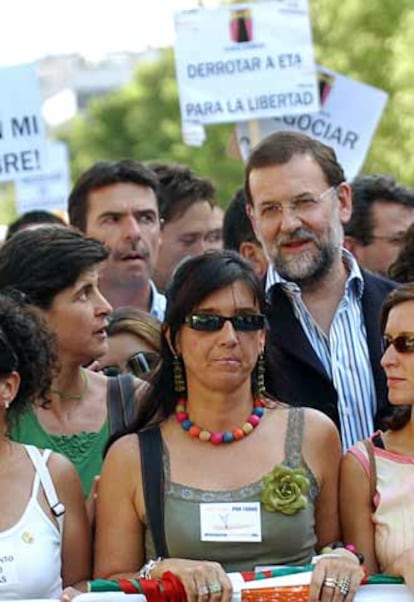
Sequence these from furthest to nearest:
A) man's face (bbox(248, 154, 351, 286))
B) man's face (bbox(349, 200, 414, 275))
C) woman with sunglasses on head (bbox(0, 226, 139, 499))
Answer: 1. man's face (bbox(349, 200, 414, 275))
2. man's face (bbox(248, 154, 351, 286))
3. woman with sunglasses on head (bbox(0, 226, 139, 499))

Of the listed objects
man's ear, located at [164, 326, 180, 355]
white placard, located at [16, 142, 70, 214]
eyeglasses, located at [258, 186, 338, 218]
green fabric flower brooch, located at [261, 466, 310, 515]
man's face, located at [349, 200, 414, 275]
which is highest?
white placard, located at [16, 142, 70, 214]

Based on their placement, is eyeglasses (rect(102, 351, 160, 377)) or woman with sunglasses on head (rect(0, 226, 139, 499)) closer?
woman with sunglasses on head (rect(0, 226, 139, 499))

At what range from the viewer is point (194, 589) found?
4.55m

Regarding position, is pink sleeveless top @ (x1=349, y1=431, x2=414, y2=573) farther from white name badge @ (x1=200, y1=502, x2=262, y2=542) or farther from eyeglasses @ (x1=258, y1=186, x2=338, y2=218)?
eyeglasses @ (x1=258, y1=186, x2=338, y2=218)

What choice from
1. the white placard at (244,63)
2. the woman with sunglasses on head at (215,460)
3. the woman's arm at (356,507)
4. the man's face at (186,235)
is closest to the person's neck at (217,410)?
the woman with sunglasses on head at (215,460)

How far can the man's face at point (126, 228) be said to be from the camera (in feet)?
24.8

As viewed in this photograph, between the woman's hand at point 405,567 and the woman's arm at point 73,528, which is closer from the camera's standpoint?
the woman's hand at point 405,567

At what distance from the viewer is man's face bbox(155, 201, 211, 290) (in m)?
8.39

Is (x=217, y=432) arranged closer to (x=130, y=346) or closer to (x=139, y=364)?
(x=139, y=364)

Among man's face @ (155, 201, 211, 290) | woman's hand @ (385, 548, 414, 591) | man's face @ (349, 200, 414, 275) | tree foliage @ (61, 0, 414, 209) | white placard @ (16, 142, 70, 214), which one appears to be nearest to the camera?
woman's hand @ (385, 548, 414, 591)

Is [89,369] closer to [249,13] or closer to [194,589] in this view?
[194,589]

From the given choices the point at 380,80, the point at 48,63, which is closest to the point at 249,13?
the point at 380,80

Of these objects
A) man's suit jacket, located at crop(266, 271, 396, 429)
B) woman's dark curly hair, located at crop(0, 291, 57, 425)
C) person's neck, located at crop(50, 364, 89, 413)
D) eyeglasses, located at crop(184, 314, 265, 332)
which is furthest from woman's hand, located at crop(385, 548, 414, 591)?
person's neck, located at crop(50, 364, 89, 413)

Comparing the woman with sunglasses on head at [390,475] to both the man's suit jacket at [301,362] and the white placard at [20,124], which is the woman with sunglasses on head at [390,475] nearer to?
the man's suit jacket at [301,362]
